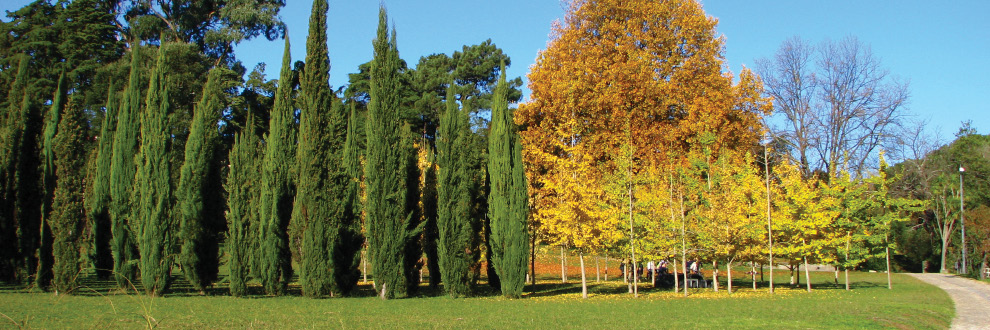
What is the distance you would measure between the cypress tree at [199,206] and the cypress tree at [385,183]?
5.82 metres

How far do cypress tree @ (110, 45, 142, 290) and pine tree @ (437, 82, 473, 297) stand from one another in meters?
10.00

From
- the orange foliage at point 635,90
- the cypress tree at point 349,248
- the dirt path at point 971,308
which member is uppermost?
the orange foliage at point 635,90

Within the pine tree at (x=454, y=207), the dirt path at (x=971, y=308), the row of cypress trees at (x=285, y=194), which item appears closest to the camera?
the dirt path at (x=971, y=308)

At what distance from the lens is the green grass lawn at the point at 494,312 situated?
13.1m

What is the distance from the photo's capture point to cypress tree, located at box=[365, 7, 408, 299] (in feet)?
69.1

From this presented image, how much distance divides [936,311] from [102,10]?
1685 inches

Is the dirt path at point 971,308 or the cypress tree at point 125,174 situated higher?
the cypress tree at point 125,174

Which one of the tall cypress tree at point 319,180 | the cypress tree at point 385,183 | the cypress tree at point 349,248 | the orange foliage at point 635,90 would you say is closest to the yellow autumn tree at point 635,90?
the orange foliage at point 635,90

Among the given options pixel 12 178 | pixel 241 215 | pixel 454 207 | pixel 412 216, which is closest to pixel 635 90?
pixel 454 207

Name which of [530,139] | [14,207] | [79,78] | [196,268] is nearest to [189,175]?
[196,268]

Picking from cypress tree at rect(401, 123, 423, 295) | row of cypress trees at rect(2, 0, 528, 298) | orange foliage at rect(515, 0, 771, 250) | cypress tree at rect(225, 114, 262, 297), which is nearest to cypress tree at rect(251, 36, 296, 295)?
row of cypress trees at rect(2, 0, 528, 298)

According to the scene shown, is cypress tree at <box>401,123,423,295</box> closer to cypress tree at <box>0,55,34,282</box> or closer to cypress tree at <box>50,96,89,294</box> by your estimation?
cypress tree at <box>50,96,89,294</box>

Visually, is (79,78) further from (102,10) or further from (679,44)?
(679,44)

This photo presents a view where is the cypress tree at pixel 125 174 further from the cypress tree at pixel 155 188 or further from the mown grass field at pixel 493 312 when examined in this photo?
the mown grass field at pixel 493 312
